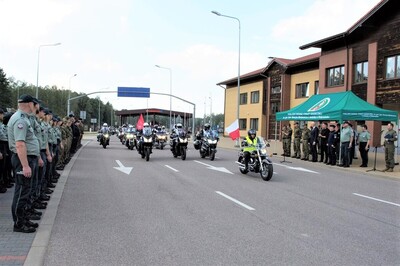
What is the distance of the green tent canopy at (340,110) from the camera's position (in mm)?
17531

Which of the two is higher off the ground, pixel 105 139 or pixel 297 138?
pixel 297 138

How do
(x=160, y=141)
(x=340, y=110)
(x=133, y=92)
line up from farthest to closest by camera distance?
(x=133, y=92) < (x=160, y=141) < (x=340, y=110)

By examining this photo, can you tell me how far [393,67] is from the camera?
84.3ft

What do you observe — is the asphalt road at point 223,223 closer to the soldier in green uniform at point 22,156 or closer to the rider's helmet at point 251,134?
the soldier in green uniform at point 22,156

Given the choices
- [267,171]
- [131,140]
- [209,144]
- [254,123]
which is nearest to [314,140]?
[209,144]

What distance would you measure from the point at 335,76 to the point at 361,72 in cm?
277

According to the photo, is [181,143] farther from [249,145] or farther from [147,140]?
[249,145]

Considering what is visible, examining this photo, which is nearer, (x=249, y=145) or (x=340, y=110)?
(x=249, y=145)

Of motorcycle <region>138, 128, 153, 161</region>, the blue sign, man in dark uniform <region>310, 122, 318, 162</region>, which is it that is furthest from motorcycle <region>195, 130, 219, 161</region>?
the blue sign

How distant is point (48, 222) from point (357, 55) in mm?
26949

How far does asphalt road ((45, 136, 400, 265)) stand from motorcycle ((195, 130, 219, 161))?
295 inches

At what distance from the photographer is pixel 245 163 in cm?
1382

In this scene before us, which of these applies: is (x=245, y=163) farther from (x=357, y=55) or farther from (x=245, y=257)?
(x=357, y=55)

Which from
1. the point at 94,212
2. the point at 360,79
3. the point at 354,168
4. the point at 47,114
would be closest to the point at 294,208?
the point at 94,212
